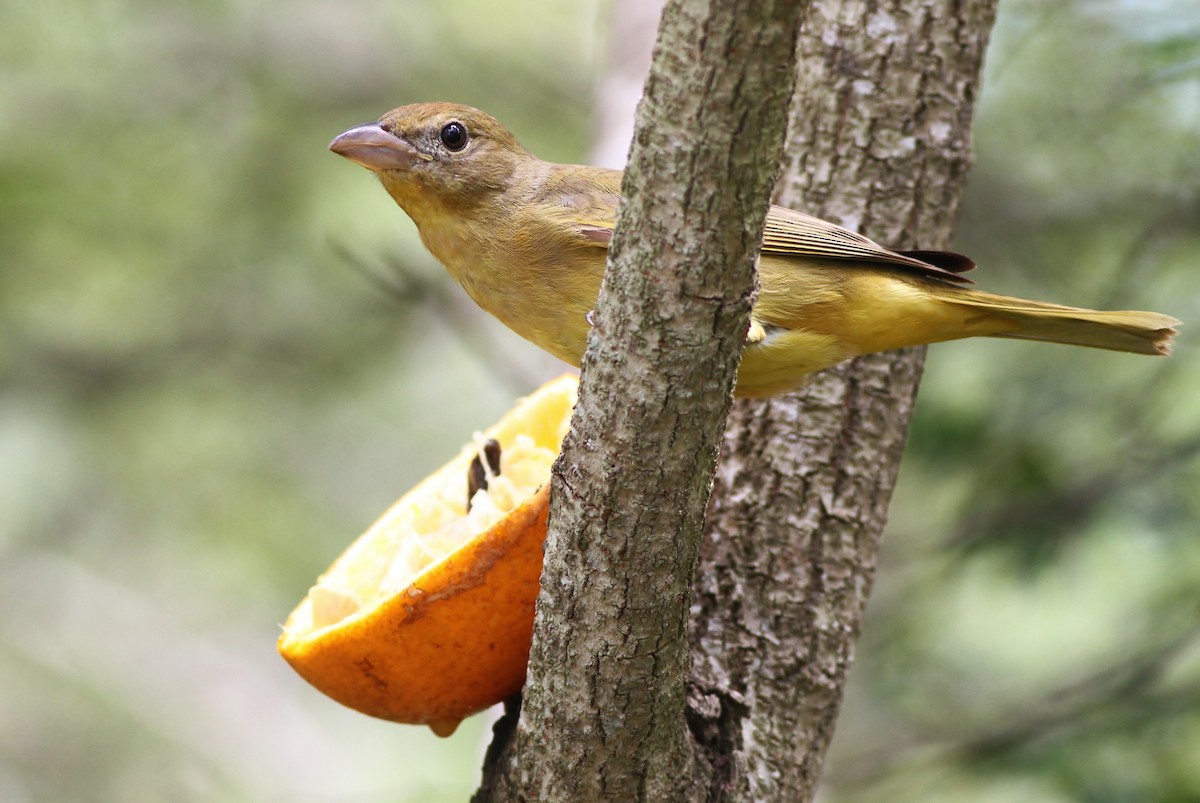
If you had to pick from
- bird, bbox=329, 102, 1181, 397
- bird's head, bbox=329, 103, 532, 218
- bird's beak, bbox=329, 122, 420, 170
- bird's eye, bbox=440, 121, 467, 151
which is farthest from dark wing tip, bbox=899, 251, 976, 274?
bird's beak, bbox=329, 122, 420, 170

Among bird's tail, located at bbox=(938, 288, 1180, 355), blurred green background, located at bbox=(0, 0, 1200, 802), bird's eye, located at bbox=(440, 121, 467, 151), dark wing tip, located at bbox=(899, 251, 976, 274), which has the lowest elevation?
blurred green background, located at bbox=(0, 0, 1200, 802)

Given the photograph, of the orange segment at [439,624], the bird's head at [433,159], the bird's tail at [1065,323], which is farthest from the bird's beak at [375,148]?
the bird's tail at [1065,323]

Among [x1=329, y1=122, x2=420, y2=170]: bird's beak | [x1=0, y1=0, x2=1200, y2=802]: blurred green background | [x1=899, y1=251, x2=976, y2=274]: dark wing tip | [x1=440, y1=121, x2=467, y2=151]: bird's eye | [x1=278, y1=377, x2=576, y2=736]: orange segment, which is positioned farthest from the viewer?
[x1=0, y1=0, x2=1200, y2=802]: blurred green background

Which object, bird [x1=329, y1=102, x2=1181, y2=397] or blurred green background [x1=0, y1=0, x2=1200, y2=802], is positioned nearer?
bird [x1=329, y1=102, x2=1181, y2=397]

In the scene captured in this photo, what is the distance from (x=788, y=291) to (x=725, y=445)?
1.45ft

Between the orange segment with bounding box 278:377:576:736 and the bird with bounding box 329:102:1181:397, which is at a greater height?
the bird with bounding box 329:102:1181:397

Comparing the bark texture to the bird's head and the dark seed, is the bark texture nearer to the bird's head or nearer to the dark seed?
the dark seed

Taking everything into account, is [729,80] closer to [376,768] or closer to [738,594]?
[738,594]

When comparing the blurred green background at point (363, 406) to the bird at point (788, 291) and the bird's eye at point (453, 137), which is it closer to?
the bird at point (788, 291)

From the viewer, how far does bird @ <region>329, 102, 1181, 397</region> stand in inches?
123

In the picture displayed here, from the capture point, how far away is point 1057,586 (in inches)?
179

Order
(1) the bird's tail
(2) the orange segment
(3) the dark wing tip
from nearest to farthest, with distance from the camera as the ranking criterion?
(2) the orange segment → (1) the bird's tail → (3) the dark wing tip

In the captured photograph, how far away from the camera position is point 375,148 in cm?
343

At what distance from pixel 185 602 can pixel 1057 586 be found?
5649mm
